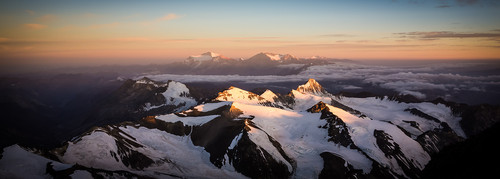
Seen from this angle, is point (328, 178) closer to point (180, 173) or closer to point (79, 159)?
point (180, 173)

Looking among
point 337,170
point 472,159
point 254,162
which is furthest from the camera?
point 254,162

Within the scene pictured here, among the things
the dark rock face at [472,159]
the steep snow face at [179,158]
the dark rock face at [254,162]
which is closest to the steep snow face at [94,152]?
the steep snow face at [179,158]

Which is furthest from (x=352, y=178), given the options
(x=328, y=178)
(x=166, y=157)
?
(x=166, y=157)

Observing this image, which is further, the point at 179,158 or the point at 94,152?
the point at 179,158

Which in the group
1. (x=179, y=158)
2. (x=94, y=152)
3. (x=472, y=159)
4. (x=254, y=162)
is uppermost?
(x=472, y=159)

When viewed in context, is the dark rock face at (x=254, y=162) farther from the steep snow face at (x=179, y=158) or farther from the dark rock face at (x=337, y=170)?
the dark rock face at (x=337, y=170)

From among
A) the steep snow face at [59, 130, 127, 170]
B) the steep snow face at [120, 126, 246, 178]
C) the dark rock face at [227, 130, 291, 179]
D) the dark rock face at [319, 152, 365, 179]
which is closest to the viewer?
the steep snow face at [59, 130, 127, 170]

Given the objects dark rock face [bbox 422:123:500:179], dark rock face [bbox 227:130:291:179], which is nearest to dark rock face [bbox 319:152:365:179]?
dark rock face [bbox 227:130:291:179]

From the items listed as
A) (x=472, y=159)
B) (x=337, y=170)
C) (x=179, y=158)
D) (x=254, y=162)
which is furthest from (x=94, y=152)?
(x=472, y=159)

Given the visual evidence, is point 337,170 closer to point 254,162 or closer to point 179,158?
point 254,162

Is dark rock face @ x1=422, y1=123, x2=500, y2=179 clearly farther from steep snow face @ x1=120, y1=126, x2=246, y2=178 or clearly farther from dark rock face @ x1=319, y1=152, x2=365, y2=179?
steep snow face @ x1=120, y1=126, x2=246, y2=178

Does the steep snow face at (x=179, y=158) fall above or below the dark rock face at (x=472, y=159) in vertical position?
below
